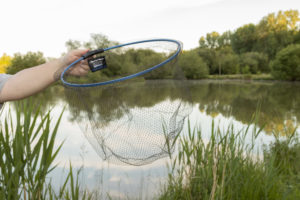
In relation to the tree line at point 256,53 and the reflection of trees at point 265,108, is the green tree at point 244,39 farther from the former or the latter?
the reflection of trees at point 265,108

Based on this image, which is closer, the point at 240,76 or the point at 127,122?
the point at 127,122

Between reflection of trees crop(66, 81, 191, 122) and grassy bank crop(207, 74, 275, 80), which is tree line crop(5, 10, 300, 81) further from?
reflection of trees crop(66, 81, 191, 122)

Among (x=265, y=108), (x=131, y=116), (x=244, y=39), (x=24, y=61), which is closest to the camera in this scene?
(x=131, y=116)

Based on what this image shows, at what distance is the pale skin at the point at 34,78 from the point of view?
1176 millimetres

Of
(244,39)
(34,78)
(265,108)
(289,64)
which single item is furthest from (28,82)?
(244,39)

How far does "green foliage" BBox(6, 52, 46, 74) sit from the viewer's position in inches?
1281

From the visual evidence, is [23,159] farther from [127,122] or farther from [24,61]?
[24,61]

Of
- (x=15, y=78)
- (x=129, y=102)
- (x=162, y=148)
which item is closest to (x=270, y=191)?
(x=162, y=148)

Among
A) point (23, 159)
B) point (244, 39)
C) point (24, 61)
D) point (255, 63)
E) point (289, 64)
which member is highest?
point (244, 39)

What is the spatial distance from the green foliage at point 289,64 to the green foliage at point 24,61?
3328cm

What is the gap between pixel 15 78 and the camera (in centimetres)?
118

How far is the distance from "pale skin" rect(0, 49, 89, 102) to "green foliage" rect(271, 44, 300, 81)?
103 ft

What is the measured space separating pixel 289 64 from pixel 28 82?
106ft

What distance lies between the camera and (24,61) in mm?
33062
